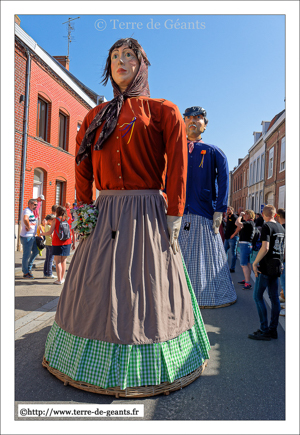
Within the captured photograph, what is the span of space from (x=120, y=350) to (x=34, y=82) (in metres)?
4.84

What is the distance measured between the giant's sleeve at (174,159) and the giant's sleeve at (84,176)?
25.3 inches

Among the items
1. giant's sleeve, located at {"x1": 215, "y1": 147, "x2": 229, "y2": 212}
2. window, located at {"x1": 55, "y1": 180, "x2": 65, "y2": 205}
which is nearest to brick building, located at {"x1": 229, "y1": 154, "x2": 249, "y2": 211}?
giant's sleeve, located at {"x1": 215, "y1": 147, "x2": 229, "y2": 212}

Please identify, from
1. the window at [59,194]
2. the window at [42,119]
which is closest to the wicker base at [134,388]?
the window at [42,119]

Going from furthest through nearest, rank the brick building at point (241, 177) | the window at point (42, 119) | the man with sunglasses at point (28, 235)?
the window at point (42, 119), the man with sunglasses at point (28, 235), the brick building at point (241, 177)

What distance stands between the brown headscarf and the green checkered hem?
4.46ft

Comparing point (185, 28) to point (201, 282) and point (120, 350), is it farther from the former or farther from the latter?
point (201, 282)

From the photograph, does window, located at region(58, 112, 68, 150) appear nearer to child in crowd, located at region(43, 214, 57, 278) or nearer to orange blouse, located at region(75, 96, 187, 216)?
child in crowd, located at region(43, 214, 57, 278)

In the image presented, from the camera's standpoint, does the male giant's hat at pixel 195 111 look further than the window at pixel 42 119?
No

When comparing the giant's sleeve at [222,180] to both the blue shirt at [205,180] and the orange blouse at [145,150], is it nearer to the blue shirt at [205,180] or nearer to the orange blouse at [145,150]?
the blue shirt at [205,180]

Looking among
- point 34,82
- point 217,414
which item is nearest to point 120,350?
point 217,414

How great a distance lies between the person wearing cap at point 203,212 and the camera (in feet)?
12.8

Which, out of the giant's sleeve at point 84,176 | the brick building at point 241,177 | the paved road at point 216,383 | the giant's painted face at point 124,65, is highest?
the giant's painted face at point 124,65

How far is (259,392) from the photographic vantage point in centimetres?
208

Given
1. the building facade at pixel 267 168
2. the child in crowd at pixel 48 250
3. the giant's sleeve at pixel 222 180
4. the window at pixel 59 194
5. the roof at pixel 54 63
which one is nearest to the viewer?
the building facade at pixel 267 168
